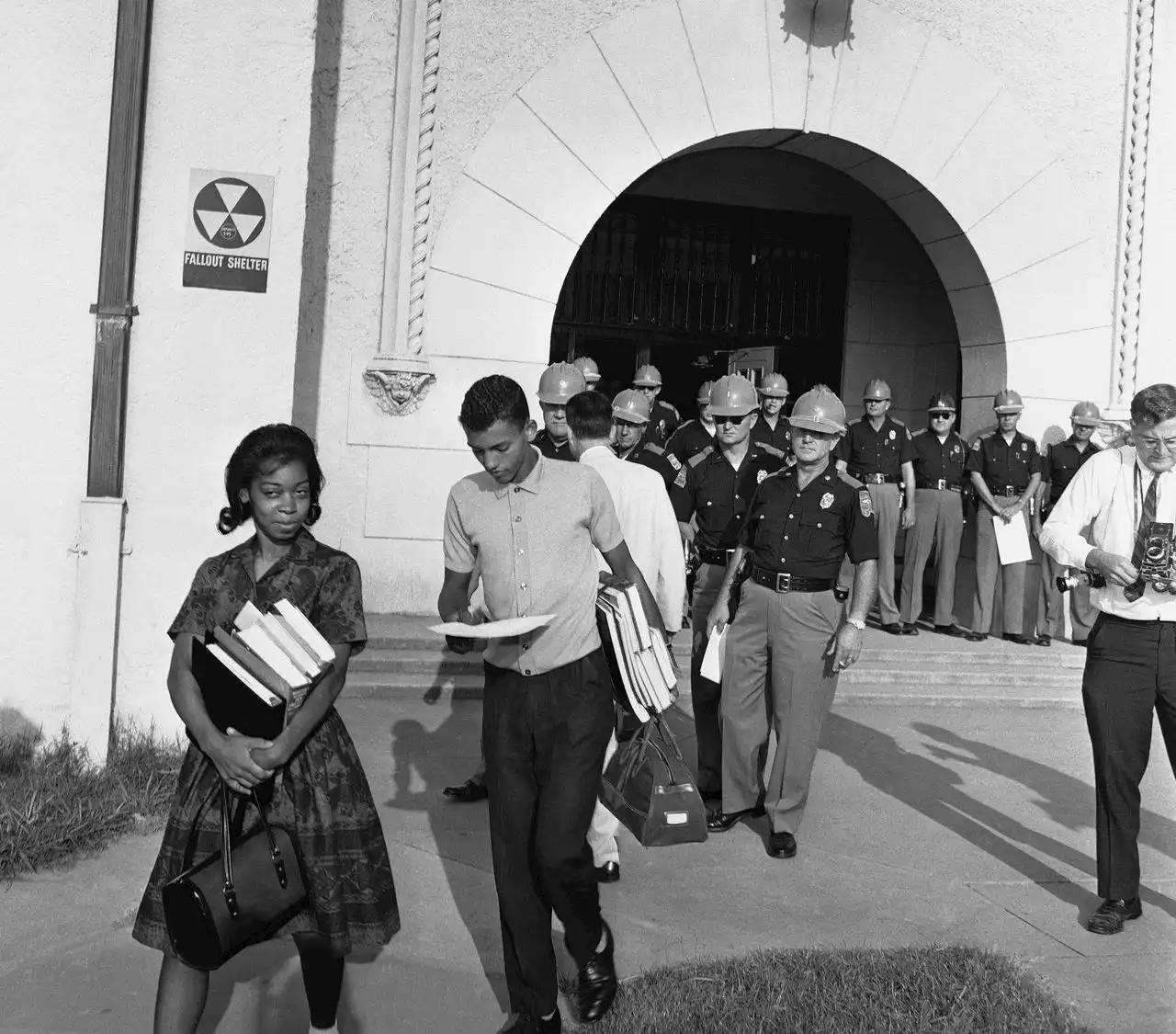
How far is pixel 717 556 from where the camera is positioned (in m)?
6.70

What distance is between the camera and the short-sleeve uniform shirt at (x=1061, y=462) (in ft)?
35.5

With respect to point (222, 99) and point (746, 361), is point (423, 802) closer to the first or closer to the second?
point (222, 99)

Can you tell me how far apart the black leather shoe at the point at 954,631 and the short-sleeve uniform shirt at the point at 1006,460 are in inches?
48.4

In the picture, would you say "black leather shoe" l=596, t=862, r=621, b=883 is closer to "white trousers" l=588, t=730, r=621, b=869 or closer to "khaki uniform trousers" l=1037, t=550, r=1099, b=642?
"white trousers" l=588, t=730, r=621, b=869

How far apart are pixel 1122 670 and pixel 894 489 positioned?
6.39 m

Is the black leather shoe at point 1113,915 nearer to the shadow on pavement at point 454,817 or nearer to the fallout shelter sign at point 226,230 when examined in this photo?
the shadow on pavement at point 454,817

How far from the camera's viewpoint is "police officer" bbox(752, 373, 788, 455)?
35.1 feet

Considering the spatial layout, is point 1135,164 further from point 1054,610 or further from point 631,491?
point 631,491

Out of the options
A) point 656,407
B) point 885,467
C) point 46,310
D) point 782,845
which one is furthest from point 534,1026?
point 656,407

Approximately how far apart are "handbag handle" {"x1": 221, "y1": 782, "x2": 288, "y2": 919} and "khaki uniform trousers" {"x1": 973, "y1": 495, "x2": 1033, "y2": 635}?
862 centimetres

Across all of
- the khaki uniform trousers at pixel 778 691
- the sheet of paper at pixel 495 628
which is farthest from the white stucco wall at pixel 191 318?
the sheet of paper at pixel 495 628

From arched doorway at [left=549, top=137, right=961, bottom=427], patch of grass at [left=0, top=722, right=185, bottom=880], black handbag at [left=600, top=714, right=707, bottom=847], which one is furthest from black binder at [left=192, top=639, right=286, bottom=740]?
arched doorway at [left=549, top=137, right=961, bottom=427]

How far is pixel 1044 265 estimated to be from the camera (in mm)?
11086

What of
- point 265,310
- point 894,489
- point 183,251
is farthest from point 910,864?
point 894,489
